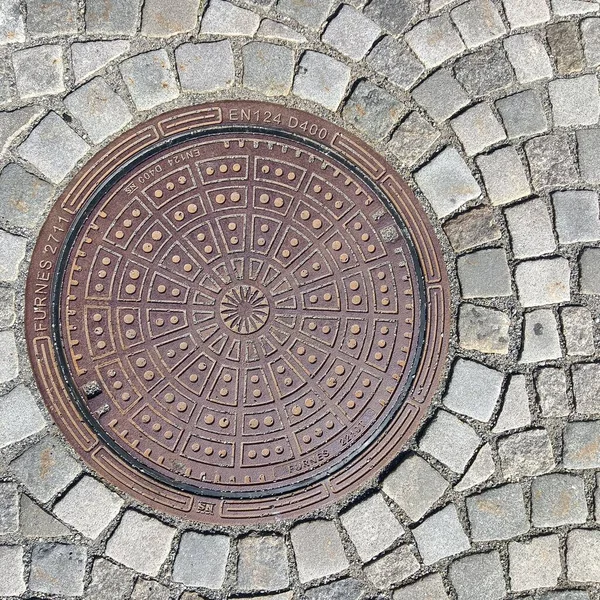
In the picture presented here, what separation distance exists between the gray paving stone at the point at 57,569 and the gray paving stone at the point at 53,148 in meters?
1.58

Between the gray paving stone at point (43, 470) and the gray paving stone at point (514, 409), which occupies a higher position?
the gray paving stone at point (514, 409)

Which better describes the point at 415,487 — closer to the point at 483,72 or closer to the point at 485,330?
the point at 485,330

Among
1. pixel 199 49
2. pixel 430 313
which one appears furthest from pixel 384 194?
pixel 199 49

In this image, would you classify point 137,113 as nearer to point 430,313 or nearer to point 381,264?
point 381,264

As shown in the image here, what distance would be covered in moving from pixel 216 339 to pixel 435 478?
1136 millimetres

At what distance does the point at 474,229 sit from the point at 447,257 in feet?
0.56

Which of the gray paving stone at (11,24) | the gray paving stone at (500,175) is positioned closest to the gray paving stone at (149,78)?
the gray paving stone at (11,24)

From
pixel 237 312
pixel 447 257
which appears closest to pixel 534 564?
pixel 447 257

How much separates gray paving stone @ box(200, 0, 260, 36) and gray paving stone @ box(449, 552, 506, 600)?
8.23 ft

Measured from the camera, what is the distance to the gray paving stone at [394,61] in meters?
3.14

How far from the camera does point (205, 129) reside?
3.09 metres

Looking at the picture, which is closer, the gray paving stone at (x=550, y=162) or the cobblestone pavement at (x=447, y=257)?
the cobblestone pavement at (x=447, y=257)

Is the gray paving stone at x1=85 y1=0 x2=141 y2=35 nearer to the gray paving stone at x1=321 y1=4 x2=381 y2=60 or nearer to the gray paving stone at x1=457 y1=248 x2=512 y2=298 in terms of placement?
the gray paving stone at x1=321 y1=4 x2=381 y2=60

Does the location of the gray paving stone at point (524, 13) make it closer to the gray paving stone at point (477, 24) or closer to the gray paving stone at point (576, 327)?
the gray paving stone at point (477, 24)
